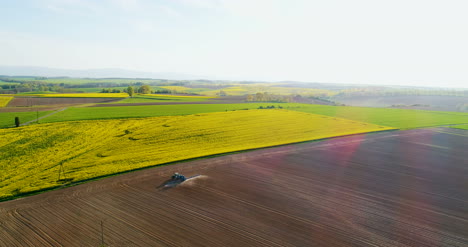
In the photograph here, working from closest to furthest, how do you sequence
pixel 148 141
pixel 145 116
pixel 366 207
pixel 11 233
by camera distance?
pixel 11 233
pixel 366 207
pixel 148 141
pixel 145 116

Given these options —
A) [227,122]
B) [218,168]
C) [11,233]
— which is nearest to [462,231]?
[218,168]

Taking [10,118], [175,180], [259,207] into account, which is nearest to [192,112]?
[10,118]

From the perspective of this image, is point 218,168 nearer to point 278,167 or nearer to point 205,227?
point 278,167

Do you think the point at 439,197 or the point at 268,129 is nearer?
the point at 439,197

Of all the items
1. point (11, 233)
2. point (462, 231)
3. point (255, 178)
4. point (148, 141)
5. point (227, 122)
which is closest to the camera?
point (11, 233)

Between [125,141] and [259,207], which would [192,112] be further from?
[259,207]

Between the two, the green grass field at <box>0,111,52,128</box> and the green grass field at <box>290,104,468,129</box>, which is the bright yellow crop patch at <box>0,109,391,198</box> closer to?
the green grass field at <box>0,111,52,128</box>
